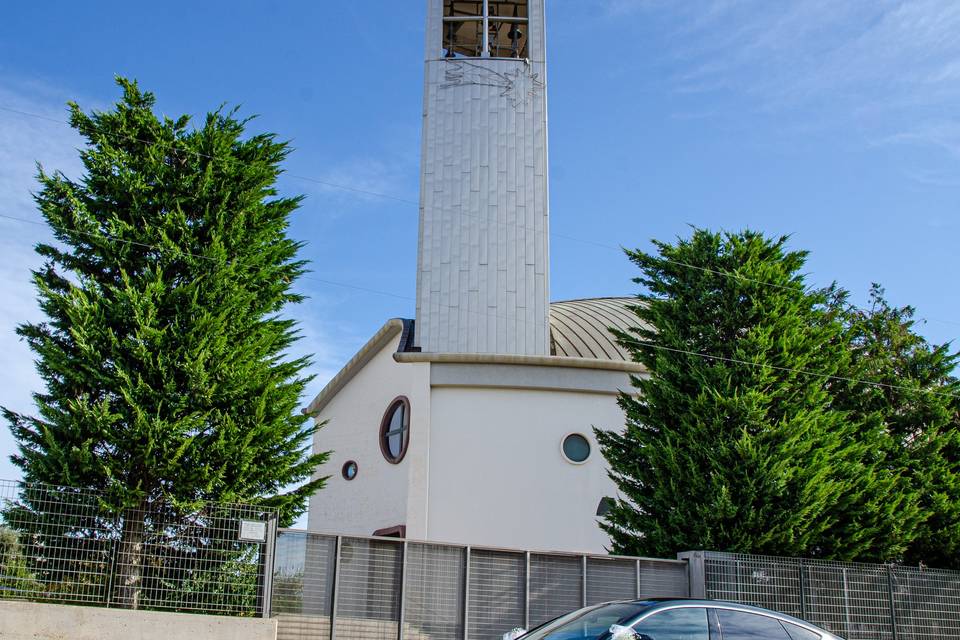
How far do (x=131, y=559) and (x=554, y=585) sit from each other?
6025mm

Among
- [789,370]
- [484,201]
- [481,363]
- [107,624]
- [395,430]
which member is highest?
[484,201]

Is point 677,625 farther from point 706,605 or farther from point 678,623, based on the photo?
point 706,605

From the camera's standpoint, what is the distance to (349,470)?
24812 millimetres

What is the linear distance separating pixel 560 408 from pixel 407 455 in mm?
3775

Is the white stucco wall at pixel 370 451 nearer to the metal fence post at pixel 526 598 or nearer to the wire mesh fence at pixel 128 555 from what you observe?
the metal fence post at pixel 526 598

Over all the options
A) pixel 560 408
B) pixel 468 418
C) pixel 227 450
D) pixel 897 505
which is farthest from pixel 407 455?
pixel 897 505

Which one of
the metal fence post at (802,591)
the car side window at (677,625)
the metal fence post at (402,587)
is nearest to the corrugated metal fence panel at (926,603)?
→ the metal fence post at (802,591)

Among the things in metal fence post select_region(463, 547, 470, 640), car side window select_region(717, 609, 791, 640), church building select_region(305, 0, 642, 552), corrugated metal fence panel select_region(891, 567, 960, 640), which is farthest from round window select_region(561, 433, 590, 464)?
car side window select_region(717, 609, 791, 640)

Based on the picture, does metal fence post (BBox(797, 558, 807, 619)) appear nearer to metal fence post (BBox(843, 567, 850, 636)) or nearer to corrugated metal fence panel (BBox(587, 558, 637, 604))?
metal fence post (BBox(843, 567, 850, 636))

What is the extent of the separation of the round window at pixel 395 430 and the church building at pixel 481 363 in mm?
51

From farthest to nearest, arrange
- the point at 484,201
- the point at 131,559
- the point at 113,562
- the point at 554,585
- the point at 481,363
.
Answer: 1. the point at 484,201
2. the point at 481,363
3. the point at 554,585
4. the point at 131,559
5. the point at 113,562

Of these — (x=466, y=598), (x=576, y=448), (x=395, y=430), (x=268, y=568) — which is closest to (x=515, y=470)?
(x=576, y=448)

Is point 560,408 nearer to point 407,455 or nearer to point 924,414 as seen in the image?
point 407,455

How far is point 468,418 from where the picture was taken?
22.0m
